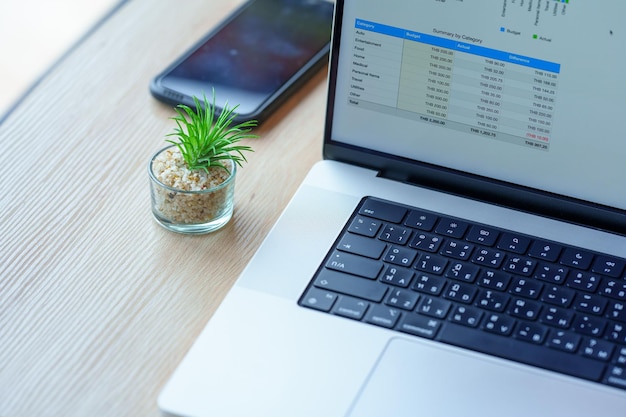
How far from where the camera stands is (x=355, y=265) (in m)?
0.83

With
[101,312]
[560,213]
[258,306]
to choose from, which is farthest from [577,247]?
[101,312]

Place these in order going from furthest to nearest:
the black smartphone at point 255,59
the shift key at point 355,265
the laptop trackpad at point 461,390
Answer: the black smartphone at point 255,59 < the shift key at point 355,265 < the laptop trackpad at point 461,390

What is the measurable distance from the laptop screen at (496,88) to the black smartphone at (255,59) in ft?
0.52

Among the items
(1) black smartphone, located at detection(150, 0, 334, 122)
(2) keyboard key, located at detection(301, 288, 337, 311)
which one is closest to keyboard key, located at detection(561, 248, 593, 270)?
(2) keyboard key, located at detection(301, 288, 337, 311)

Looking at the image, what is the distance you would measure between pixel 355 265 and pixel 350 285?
25 mm

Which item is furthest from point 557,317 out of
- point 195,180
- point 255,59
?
point 255,59

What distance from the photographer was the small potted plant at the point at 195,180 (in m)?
0.86

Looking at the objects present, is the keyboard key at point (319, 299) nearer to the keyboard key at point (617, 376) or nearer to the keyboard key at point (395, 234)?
the keyboard key at point (395, 234)

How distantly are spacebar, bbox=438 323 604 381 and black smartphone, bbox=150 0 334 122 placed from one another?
37 centimetres

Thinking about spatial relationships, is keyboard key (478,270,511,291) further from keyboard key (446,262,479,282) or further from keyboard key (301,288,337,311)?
keyboard key (301,288,337,311)

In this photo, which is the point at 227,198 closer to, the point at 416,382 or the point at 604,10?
the point at 416,382

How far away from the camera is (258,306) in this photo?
79 cm

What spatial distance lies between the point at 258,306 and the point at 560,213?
31 centimetres

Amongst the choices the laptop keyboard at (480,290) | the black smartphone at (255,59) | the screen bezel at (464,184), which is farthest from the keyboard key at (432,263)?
the black smartphone at (255,59)
